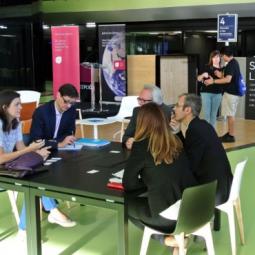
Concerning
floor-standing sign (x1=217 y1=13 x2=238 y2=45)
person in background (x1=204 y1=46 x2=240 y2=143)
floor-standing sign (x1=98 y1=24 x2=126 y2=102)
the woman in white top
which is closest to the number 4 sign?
floor-standing sign (x1=217 y1=13 x2=238 y2=45)

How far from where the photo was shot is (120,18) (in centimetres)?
1160

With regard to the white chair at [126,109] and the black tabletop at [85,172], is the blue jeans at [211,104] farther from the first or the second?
the black tabletop at [85,172]

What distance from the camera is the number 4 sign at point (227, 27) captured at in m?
8.25

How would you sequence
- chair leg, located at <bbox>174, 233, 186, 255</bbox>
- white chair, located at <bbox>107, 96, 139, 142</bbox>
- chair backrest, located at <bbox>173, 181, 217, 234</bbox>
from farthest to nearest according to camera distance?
white chair, located at <bbox>107, 96, 139, 142</bbox> → chair leg, located at <bbox>174, 233, 186, 255</bbox> → chair backrest, located at <bbox>173, 181, 217, 234</bbox>

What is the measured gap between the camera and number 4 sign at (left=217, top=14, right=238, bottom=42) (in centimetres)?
825

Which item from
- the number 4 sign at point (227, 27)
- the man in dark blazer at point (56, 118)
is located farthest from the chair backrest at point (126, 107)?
the number 4 sign at point (227, 27)

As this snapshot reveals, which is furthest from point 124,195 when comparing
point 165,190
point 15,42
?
point 15,42

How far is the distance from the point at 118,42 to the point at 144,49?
1.63 meters

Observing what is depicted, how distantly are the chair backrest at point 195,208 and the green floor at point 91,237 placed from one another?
32.0 inches

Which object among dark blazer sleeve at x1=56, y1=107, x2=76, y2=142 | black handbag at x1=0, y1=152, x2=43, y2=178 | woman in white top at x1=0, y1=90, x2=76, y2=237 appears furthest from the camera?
dark blazer sleeve at x1=56, y1=107, x2=76, y2=142

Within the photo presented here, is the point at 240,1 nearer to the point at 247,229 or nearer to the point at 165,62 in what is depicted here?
the point at 165,62

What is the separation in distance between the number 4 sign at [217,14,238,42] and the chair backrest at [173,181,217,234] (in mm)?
6059

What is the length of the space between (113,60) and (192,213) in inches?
334

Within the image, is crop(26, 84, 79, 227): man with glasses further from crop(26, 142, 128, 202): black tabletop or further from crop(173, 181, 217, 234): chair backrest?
crop(173, 181, 217, 234): chair backrest
